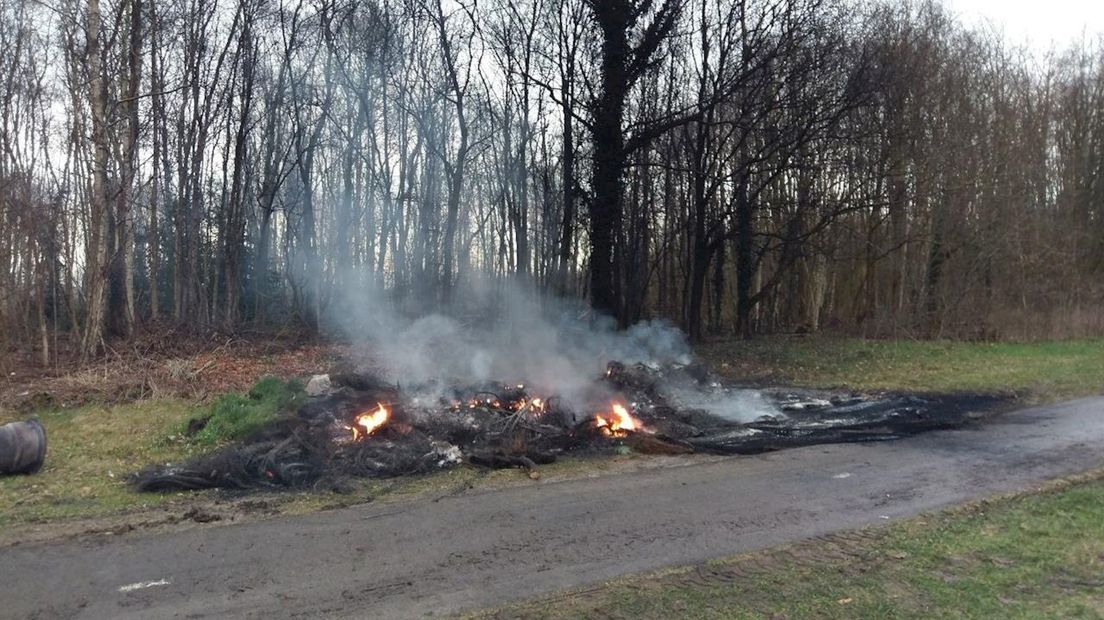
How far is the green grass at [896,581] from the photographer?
4422mm

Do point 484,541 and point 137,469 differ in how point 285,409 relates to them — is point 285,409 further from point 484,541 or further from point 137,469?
point 484,541

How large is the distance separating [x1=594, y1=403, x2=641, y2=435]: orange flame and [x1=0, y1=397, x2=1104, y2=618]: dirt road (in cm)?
148

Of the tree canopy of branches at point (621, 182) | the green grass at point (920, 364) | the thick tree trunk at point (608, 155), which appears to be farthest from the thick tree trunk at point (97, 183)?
the green grass at point (920, 364)

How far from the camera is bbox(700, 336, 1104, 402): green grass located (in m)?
14.4

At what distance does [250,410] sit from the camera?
31.8 ft

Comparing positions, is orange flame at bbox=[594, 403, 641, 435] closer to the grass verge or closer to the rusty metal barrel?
the grass verge

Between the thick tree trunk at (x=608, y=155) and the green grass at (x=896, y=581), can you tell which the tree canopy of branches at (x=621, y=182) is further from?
the green grass at (x=896, y=581)

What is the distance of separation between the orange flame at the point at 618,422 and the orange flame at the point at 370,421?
8.79 ft

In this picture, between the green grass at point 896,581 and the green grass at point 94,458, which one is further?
the green grass at point 94,458

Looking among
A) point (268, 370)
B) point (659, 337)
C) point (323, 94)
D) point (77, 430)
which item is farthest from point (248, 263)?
point (77, 430)

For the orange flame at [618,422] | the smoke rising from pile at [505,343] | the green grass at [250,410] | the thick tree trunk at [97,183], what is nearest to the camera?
the green grass at [250,410]

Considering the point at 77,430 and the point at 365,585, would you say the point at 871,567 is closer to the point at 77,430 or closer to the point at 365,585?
the point at 365,585

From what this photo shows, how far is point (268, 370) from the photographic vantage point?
14688 mm

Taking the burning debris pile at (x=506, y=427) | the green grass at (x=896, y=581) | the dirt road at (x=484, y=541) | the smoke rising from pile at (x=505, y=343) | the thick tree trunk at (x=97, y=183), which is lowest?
the dirt road at (x=484, y=541)
